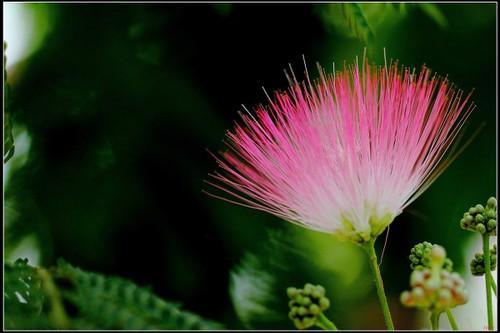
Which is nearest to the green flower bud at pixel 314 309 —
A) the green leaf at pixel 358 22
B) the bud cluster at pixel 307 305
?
the bud cluster at pixel 307 305

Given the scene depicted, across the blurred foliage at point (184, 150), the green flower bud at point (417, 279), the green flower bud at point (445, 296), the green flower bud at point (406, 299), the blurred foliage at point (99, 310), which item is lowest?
the blurred foliage at point (99, 310)

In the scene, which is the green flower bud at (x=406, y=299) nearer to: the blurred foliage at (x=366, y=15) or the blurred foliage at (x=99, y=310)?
the blurred foliage at (x=99, y=310)

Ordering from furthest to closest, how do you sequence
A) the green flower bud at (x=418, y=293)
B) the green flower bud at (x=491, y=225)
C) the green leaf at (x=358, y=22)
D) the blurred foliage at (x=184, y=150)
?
the blurred foliage at (x=184, y=150)
the green leaf at (x=358, y=22)
the green flower bud at (x=491, y=225)
the green flower bud at (x=418, y=293)

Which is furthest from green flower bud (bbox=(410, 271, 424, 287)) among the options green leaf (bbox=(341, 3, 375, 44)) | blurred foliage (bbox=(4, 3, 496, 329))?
blurred foliage (bbox=(4, 3, 496, 329))

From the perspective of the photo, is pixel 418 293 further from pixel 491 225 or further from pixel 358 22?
pixel 358 22

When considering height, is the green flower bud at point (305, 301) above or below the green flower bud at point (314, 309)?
above

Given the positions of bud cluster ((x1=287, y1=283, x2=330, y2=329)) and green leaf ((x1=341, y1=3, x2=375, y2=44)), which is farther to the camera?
green leaf ((x1=341, y1=3, x2=375, y2=44))

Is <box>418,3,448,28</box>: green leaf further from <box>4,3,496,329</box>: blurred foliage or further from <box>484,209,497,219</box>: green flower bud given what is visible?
<box>484,209,497,219</box>: green flower bud

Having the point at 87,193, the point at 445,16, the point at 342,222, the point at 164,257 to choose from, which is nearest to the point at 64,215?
the point at 87,193
